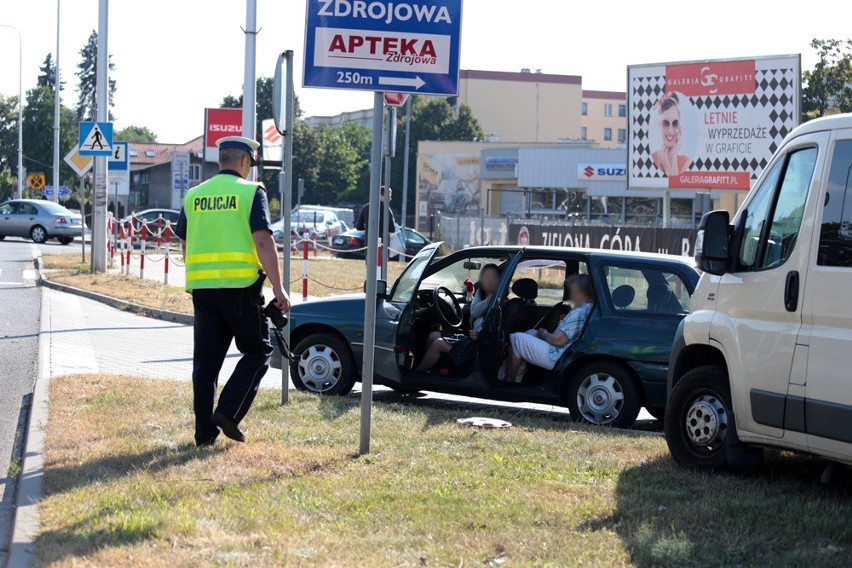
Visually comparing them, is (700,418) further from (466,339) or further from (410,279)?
(410,279)

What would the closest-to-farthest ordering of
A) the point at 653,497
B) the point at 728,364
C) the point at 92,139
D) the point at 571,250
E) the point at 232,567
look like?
the point at 232,567 → the point at 653,497 → the point at 728,364 → the point at 571,250 → the point at 92,139

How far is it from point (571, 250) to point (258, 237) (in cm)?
337

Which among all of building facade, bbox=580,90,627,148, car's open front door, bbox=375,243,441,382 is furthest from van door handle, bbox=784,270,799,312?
building facade, bbox=580,90,627,148

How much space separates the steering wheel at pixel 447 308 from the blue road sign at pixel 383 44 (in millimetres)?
3110

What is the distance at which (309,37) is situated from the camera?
714cm

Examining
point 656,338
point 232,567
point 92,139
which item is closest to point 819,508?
point 232,567

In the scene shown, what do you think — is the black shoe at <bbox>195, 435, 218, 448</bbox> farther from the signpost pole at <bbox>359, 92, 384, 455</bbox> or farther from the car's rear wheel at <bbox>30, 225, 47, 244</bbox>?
the car's rear wheel at <bbox>30, 225, 47, 244</bbox>

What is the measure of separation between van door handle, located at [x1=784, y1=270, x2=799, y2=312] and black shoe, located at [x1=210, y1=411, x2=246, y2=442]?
3.26m

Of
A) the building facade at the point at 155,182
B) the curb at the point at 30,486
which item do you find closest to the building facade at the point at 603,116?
the building facade at the point at 155,182

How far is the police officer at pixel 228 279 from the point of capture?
23.7ft

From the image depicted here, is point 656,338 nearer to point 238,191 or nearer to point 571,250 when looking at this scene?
point 571,250

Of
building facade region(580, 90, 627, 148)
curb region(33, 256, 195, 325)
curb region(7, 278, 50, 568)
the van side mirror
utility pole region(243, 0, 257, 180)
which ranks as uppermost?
building facade region(580, 90, 627, 148)

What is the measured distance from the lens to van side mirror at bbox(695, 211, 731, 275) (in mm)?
6527

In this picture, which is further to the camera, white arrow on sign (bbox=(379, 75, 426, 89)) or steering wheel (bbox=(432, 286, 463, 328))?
steering wheel (bbox=(432, 286, 463, 328))
